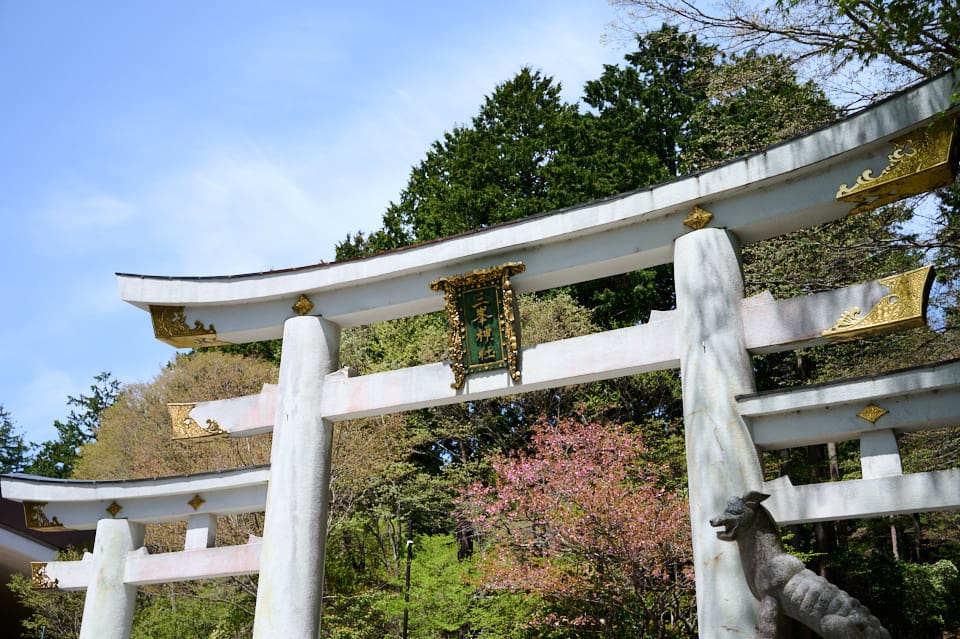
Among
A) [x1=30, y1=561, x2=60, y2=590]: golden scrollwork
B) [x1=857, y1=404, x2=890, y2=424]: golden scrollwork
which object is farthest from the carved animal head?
[x1=30, y1=561, x2=60, y2=590]: golden scrollwork

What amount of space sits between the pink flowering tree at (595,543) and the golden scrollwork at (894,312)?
6.07m

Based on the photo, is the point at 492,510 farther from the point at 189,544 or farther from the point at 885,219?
the point at 885,219

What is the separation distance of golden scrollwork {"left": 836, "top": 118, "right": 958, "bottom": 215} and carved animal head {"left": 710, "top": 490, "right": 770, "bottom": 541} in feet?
7.88

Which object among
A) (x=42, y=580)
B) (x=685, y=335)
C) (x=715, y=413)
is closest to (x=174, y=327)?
(x=42, y=580)

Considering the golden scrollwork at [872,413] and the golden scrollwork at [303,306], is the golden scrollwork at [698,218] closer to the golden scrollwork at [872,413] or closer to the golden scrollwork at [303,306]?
the golden scrollwork at [872,413]

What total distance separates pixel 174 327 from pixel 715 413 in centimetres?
583

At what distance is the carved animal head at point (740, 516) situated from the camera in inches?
190

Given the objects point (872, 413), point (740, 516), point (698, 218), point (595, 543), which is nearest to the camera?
point (740, 516)

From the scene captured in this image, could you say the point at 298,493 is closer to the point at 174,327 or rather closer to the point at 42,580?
the point at 174,327

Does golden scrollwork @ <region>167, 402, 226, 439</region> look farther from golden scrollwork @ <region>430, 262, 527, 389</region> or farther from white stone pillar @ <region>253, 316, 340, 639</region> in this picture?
golden scrollwork @ <region>430, 262, 527, 389</region>

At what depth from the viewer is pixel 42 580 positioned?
8.94 metres

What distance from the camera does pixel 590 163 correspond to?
19.5 m

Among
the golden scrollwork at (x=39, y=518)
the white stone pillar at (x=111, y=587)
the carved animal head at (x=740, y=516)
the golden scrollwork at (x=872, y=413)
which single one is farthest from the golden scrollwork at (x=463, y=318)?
the golden scrollwork at (x=39, y=518)

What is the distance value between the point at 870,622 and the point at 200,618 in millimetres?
13616
